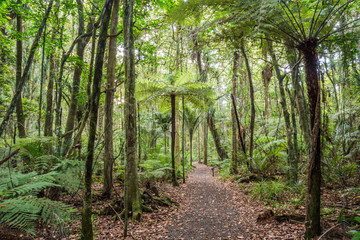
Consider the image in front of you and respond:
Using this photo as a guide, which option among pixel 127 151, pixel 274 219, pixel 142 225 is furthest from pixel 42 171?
pixel 274 219

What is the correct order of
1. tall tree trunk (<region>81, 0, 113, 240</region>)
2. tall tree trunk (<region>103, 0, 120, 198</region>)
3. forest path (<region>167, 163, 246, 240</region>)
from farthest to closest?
tall tree trunk (<region>103, 0, 120, 198</region>) < forest path (<region>167, 163, 246, 240</region>) < tall tree trunk (<region>81, 0, 113, 240</region>)

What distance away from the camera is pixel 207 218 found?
4422 mm

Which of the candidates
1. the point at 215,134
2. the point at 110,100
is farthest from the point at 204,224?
the point at 215,134

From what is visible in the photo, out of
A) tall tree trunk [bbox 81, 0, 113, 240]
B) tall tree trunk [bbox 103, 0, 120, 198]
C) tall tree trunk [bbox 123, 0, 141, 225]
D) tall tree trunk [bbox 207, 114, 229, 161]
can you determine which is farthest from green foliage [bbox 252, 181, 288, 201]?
tall tree trunk [bbox 207, 114, 229, 161]

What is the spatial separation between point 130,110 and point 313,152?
10.3 feet

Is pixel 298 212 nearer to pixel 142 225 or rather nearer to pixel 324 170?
pixel 324 170

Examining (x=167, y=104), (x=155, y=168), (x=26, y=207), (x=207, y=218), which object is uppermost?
(x=167, y=104)

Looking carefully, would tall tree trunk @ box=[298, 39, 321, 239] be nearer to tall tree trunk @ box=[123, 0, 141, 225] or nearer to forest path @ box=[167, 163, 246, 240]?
forest path @ box=[167, 163, 246, 240]

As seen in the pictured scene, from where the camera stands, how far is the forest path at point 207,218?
11.9ft

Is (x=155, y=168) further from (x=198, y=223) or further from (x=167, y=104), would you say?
(x=198, y=223)

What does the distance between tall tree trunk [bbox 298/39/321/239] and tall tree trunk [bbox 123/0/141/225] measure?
286cm

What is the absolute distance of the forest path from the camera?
3.62 meters

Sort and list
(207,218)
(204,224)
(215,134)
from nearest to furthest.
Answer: (204,224) < (207,218) < (215,134)

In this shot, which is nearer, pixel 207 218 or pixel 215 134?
pixel 207 218
